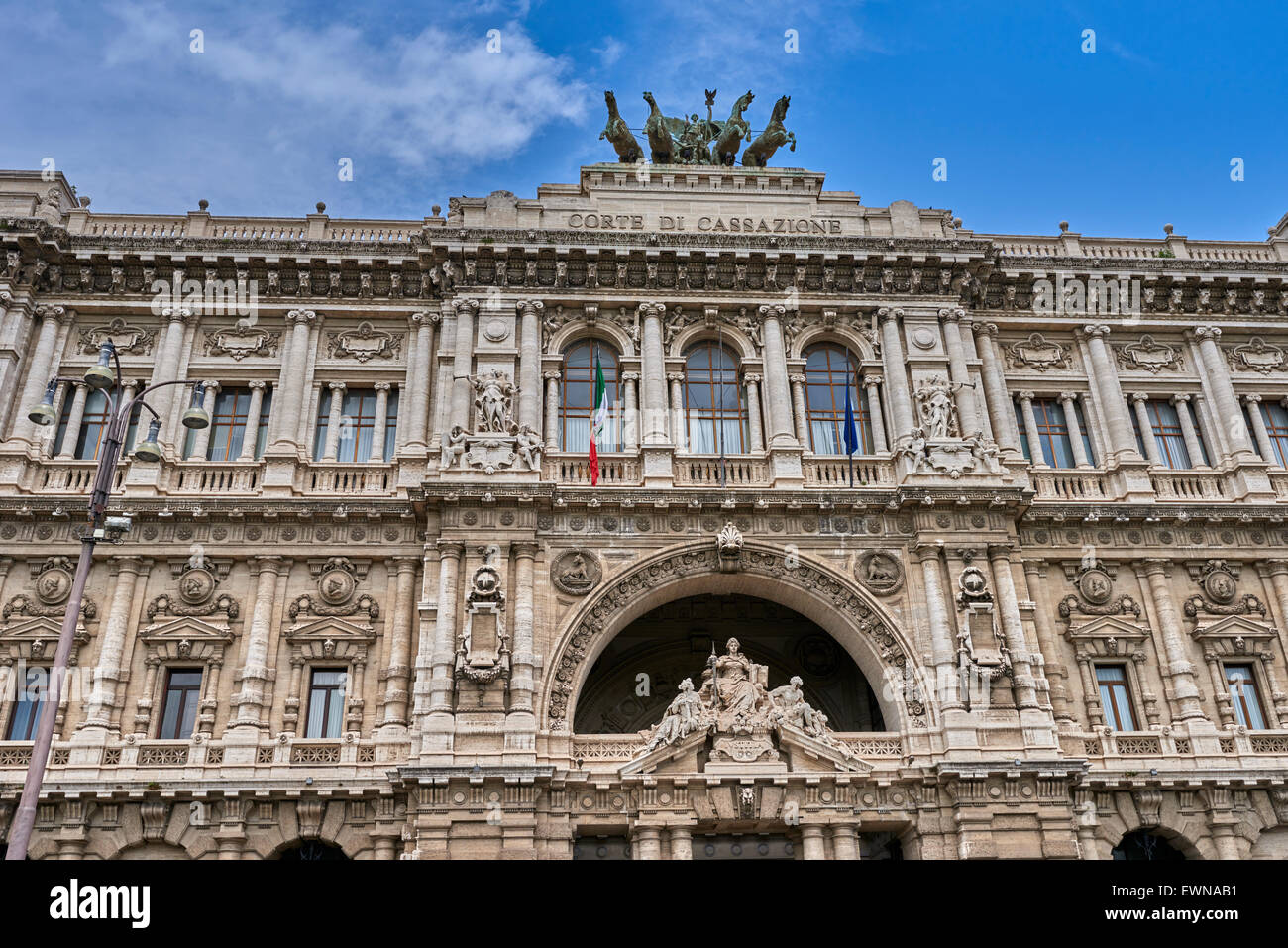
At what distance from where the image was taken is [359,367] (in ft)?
80.9

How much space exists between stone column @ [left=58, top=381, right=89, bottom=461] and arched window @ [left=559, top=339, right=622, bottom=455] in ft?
35.8

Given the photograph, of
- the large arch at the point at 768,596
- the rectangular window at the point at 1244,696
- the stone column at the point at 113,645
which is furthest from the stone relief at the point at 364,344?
the rectangular window at the point at 1244,696

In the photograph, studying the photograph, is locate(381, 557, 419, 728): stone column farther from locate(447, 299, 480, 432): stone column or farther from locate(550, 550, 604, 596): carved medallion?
locate(447, 299, 480, 432): stone column

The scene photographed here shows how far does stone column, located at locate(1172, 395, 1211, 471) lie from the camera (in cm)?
2494

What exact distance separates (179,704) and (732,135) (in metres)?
19.5

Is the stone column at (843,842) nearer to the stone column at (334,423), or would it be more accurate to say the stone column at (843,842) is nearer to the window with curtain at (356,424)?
the window with curtain at (356,424)

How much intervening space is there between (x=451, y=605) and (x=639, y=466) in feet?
17.0

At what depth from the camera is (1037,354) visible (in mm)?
26062

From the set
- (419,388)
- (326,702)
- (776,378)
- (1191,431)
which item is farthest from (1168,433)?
(326,702)

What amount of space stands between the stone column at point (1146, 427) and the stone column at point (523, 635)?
15.2 metres

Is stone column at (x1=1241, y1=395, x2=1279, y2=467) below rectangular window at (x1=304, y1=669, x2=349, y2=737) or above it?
above

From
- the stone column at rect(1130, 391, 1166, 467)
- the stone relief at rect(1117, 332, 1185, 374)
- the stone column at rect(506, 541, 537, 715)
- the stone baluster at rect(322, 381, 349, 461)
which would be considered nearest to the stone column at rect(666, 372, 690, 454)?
the stone column at rect(506, 541, 537, 715)

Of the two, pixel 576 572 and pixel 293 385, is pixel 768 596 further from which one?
pixel 293 385
